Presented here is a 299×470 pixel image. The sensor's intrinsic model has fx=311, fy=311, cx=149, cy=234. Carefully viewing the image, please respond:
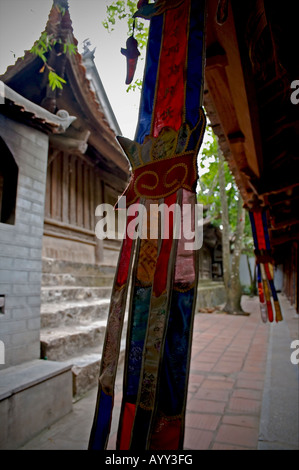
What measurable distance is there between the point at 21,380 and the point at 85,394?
1.14 meters

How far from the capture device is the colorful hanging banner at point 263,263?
11.5 ft

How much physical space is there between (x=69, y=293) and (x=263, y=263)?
119 inches

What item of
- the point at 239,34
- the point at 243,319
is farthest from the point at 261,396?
the point at 243,319

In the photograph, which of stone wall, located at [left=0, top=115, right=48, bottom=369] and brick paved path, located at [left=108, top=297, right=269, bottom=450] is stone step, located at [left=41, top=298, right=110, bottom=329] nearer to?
stone wall, located at [left=0, top=115, right=48, bottom=369]

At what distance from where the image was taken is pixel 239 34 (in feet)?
5.49

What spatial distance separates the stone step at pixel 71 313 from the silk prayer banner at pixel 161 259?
10.2ft

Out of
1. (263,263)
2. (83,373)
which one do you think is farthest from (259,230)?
(83,373)

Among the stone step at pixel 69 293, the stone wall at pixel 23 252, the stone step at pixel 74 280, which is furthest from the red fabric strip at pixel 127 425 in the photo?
the stone step at pixel 74 280

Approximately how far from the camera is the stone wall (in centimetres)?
268

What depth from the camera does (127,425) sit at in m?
0.96

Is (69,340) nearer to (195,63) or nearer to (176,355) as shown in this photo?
(176,355)

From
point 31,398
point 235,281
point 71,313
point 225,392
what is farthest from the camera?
point 235,281

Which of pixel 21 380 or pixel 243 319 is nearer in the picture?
pixel 21 380

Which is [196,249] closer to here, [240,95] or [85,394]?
[240,95]
